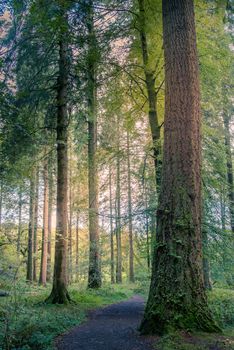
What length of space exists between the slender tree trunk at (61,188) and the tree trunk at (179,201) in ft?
12.8

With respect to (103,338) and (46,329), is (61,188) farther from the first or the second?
(103,338)

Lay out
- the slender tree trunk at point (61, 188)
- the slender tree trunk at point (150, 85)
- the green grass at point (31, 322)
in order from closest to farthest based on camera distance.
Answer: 1. the green grass at point (31, 322)
2. the slender tree trunk at point (61, 188)
3. the slender tree trunk at point (150, 85)

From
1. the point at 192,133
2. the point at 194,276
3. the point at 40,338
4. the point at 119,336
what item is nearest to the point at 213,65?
the point at 192,133

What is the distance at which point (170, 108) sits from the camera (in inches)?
220

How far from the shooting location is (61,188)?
938 centimetres

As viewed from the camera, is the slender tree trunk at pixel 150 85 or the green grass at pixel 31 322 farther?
the slender tree trunk at pixel 150 85

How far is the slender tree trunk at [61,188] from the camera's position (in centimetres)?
879

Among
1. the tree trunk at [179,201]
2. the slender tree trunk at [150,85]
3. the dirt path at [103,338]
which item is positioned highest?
the slender tree trunk at [150,85]

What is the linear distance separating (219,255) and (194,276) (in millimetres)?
2588

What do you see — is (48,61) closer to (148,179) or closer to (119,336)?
(148,179)

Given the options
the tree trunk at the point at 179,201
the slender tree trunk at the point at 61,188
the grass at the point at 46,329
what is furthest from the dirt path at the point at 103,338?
A: the slender tree trunk at the point at 61,188

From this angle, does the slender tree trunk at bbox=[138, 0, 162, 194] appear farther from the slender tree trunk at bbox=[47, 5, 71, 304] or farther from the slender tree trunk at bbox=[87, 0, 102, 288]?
the slender tree trunk at bbox=[47, 5, 71, 304]

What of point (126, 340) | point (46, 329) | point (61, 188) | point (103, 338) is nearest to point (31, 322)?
point (46, 329)

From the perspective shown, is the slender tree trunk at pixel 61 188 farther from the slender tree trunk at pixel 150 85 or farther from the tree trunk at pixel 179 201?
the tree trunk at pixel 179 201
